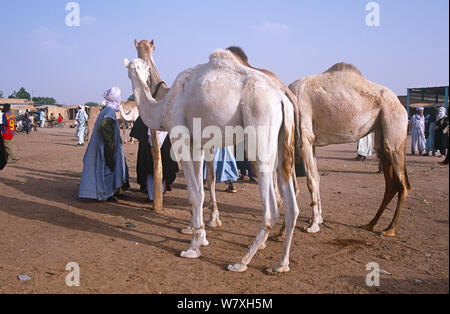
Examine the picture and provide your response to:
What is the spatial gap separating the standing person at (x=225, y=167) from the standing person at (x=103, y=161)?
90.2 inches

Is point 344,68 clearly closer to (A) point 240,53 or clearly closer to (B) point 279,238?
(A) point 240,53

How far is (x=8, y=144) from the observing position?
12.4 m

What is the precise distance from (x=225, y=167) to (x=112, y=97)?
9.82 ft

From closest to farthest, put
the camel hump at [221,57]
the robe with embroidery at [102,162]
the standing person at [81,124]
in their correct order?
the camel hump at [221,57], the robe with embroidery at [102,162], the standing person at [81,124]

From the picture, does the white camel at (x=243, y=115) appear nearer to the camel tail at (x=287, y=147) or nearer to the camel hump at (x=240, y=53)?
the camel tail at (x=287, y=147)

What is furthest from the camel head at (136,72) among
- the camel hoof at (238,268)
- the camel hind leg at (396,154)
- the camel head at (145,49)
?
the camel hind leg at (396,154)

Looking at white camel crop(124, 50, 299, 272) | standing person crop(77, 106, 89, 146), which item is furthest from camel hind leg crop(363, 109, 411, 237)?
standing person crop(77, 106, 89, 146)

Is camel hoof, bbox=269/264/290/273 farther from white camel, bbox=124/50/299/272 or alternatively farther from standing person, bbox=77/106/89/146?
standing person, bbox=77/106/89/146

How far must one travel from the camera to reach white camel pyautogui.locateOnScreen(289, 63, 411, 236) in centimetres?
534

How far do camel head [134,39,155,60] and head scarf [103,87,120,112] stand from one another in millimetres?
1733

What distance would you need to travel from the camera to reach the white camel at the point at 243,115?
3.94 m

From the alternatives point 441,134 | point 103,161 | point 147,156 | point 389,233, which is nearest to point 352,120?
point 389,233

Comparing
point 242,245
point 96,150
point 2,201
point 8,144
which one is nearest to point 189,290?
point 242,245
